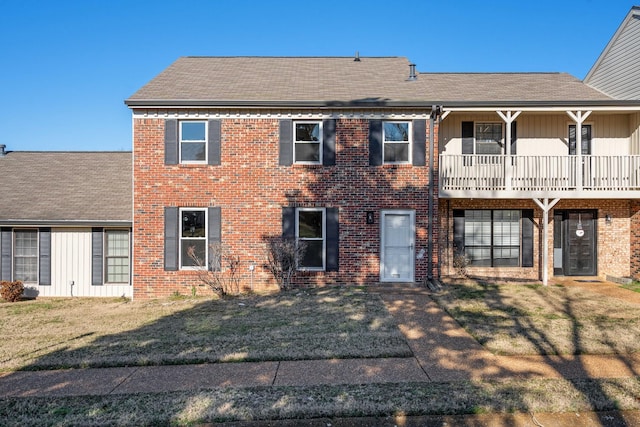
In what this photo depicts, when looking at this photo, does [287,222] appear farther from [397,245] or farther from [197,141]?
[197,141]

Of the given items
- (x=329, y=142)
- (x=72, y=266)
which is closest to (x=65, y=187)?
(x=72, y=266)

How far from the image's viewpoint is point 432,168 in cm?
1077

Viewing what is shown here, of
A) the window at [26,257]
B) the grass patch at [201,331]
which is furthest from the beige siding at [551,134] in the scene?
the window at [26,257]

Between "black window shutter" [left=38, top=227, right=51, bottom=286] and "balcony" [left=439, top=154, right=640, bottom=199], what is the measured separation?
11.6 m

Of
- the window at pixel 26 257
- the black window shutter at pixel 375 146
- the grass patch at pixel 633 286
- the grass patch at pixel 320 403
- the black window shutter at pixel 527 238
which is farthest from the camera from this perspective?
the black window shutter at pixel 527 238

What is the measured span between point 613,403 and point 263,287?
8.03 metres

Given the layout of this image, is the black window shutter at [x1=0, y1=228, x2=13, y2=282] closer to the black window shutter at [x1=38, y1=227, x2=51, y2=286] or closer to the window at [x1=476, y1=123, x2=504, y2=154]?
the black window shutter at [x1=38, y1=227, x2=51, y2=286]

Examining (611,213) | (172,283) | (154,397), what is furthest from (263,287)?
(611,213)

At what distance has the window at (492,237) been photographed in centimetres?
1220

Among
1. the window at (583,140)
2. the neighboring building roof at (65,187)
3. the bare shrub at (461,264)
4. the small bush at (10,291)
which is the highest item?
the window at (583,140)

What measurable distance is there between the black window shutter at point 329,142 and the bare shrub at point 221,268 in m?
3.60

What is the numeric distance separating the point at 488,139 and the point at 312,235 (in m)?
6.31

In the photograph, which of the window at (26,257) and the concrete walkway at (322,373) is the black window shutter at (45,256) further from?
the concrete walkway at (322,373)

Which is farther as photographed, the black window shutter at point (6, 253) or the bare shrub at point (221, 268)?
the black window shutter at point (6, 253)
